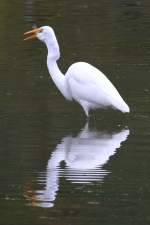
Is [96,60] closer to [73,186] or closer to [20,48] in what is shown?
[20,48]

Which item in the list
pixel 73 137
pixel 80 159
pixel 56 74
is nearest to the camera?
pixel 80 159

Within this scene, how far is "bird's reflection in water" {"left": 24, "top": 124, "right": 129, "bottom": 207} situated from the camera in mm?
10156

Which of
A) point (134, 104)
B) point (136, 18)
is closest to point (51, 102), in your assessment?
point (134, 104)

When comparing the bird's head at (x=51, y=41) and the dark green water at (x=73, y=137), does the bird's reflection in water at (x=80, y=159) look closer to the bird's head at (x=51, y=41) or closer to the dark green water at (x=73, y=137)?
the dark green water at (x=73, y=137)

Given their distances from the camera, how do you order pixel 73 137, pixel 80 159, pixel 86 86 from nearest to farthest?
pixel 80 159 → pixel 73 137 → pixel 86 86

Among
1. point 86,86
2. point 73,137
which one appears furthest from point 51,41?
point 73,137

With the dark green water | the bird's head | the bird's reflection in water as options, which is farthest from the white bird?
the bird's reflection in water

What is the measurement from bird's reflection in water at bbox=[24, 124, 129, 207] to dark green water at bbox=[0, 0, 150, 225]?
0.04 feet

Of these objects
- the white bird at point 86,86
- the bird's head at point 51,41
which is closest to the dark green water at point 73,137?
the white bird at point 86,86

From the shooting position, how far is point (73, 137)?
12789 millimetres

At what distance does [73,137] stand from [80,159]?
1418 mm

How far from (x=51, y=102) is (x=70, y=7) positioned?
37.4 feet

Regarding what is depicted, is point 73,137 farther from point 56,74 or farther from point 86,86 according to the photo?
point 56,74

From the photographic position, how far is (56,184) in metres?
10.3
